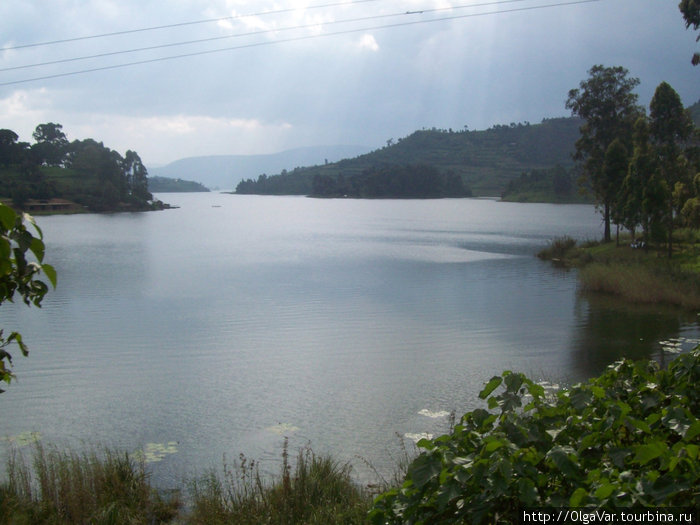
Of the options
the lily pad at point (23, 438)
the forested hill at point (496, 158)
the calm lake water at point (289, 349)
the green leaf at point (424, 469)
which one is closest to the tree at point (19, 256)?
the green leaf at point (424, 469)

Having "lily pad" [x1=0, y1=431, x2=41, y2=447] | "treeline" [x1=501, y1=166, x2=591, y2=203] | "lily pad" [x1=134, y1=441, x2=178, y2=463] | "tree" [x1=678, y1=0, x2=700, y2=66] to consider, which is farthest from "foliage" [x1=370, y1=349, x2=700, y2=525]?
"treeline" [x1=501, y1=166, x2=591, y2=203]

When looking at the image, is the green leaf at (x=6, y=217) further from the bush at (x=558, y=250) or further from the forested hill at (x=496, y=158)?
the forested hill at (x=496, y=158)

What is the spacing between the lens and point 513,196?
12375 cm

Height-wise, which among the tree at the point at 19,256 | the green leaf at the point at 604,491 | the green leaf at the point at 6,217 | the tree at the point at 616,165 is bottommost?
the green leaf at the point at 604,491

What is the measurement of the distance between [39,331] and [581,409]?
17.3m

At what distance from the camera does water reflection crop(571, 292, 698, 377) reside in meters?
14.1

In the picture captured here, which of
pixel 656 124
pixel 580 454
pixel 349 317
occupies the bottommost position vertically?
pixel 349 317

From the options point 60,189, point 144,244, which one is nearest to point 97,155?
point 60,189

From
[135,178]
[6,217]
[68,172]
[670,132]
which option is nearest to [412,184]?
[135,178]

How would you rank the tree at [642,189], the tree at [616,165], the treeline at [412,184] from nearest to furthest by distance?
the tree at [642,189] → the tree at [616,165] → the treeline at [412,184]

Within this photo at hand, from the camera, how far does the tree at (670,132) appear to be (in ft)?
90.2

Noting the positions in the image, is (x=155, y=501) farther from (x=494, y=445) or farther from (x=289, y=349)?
(x=289, y=349)

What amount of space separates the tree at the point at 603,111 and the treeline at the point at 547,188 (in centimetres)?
7805

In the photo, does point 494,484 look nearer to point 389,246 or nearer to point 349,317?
point 349,317
